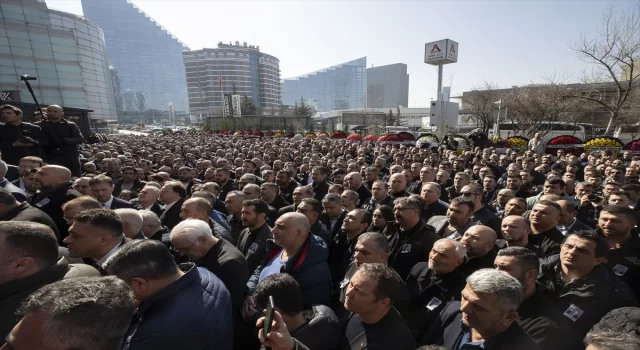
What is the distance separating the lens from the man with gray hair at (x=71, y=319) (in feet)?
4.24

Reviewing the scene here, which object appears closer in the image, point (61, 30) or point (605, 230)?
point (605, 230)

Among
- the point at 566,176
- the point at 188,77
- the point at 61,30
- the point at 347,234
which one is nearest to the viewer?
the point at 347,234

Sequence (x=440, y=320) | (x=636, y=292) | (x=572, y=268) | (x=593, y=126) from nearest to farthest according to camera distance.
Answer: (x=440, y=320)
(x=572, y=268)
(x=636, y=292)
(x=593, y=126)

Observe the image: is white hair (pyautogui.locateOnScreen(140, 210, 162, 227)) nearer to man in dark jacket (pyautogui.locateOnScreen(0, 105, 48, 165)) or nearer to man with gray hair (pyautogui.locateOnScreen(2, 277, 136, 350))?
man with gray hair (pyautogui.locateOnScreen(2, 277, 136, 350))

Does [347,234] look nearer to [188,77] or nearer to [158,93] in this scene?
[188,77]

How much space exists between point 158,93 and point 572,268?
16389 cm

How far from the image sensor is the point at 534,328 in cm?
226

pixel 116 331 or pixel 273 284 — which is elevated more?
pixel 116 331

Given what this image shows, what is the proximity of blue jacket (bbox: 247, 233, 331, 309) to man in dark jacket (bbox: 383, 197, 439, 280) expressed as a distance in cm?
93

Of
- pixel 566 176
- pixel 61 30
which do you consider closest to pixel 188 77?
pixel 61 30

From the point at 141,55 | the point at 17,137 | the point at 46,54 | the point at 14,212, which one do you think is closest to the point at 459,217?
the point at 14,212

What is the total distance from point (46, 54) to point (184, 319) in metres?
61.7

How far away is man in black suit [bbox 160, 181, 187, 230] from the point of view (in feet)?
15.5

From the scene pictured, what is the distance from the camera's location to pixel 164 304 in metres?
1.95
